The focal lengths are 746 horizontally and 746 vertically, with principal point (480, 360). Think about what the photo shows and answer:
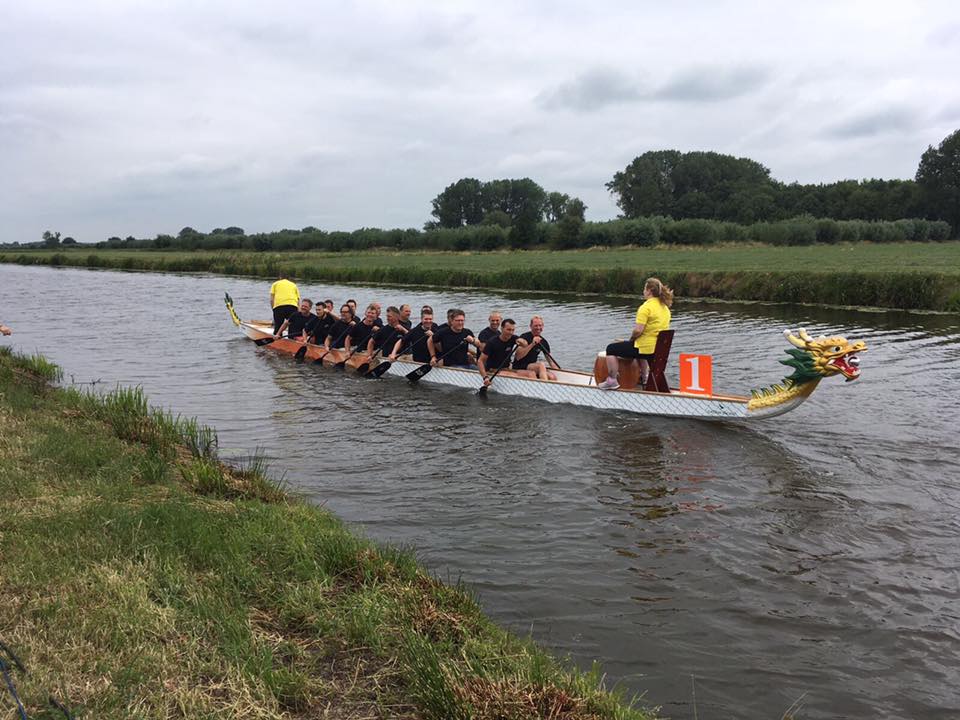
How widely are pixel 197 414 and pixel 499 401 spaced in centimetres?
512

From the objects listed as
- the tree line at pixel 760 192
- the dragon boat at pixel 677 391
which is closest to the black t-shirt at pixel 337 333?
the dragon boat at pixel 677 391

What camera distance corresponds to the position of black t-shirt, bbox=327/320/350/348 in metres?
17.2

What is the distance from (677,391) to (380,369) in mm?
6631

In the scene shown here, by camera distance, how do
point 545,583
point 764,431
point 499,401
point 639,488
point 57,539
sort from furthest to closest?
point 499,401
point 764,431
point 639,488
point 545,583
point 57,539

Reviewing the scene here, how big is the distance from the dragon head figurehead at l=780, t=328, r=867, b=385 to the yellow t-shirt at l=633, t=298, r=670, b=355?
6.57ft

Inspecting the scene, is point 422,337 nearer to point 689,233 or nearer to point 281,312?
point 281,312

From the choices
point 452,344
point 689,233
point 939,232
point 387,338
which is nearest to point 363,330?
point 387,338

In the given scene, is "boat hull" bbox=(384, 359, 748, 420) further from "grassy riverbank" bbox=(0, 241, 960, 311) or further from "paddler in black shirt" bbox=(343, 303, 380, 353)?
"grassy riverbank" bbox=(0, 241, 960, 311)

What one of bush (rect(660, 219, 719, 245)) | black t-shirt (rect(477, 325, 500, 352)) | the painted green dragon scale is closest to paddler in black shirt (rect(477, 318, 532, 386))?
black t-shirt (rect(477, 325, 500, 352))

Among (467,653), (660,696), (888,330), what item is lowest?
(660,696)

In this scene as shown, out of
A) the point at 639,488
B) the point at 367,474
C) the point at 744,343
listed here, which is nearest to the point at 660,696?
the point at 639,488

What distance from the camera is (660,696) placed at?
4.62 metres

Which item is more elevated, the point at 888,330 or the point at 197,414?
the point at 888,330

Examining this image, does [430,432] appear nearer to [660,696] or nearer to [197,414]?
[197,414]
